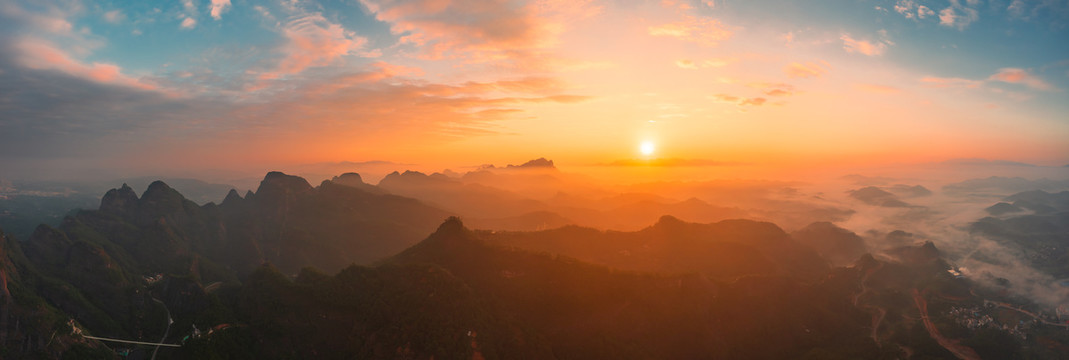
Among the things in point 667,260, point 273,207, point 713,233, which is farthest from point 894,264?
point 273,207

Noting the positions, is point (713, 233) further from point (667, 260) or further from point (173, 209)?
point (173, 209)

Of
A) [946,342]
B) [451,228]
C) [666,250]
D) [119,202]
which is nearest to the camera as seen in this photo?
[451,228]

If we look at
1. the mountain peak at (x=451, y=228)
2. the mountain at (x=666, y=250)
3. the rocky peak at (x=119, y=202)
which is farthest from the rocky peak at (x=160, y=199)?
the mountain at (x=666, y=250)

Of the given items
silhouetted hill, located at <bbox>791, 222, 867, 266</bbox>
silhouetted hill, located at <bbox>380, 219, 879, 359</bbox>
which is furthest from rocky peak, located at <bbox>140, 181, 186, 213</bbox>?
silhouetted hill, located at <bbox>791, 222, 867, 266</bbox>

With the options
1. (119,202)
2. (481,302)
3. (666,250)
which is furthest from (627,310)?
(119,202)

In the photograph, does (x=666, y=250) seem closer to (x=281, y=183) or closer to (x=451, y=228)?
(x=451, y=228)

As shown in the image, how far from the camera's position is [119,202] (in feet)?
500

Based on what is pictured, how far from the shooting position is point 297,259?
5851 inches

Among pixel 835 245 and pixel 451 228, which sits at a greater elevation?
pixel 451 228

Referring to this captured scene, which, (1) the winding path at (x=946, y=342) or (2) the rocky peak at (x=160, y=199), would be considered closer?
(1) the winding path at (x=946, y=342)

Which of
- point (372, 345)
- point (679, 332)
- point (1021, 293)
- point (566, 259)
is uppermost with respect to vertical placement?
point (566, 259)

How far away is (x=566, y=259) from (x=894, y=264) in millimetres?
159617

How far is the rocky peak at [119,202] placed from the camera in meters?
148

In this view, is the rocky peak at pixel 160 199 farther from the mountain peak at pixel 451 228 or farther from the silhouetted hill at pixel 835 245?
the silhouetted hill at pixel 835 245
